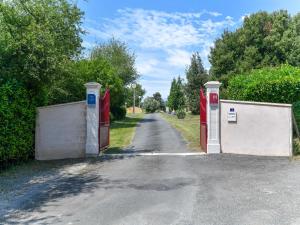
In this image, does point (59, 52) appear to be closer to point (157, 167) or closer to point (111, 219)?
point (157, 167)

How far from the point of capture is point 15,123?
38.3 ft

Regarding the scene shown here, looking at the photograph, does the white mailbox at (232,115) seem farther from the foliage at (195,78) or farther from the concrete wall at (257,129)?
the foliage at (195,78)

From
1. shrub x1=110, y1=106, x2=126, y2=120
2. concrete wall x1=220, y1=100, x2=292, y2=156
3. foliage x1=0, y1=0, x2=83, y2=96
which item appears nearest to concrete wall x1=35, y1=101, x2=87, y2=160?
foliage x1=0, y1=0, x2=83, y2=96

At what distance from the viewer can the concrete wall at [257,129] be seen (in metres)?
12.9

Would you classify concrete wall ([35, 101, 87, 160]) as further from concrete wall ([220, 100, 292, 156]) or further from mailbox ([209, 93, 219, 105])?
concrete wall ([220, 100, 292, 156])

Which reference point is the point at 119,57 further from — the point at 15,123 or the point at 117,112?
the point at 15,123

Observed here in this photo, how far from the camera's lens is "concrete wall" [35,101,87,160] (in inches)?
518

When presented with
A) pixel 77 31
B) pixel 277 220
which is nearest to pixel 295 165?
pixel 277 220

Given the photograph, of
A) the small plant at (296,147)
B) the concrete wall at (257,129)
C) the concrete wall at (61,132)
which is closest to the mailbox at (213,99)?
the concrete wall at (257,129)

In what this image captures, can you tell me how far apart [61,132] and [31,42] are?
3.23 meters

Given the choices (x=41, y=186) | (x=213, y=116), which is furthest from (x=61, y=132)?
(x=213, y=116)

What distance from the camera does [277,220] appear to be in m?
6.16

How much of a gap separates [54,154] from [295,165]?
7.72 metres

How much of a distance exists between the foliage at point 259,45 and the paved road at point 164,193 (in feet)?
96.3
